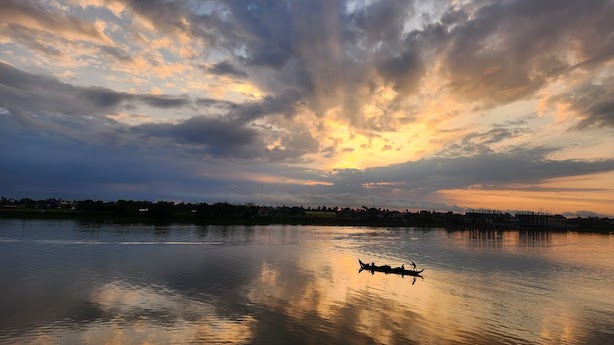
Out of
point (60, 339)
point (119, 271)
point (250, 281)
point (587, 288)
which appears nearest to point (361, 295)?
point (250, 281)

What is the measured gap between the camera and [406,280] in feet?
160

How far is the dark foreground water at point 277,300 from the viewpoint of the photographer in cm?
2583

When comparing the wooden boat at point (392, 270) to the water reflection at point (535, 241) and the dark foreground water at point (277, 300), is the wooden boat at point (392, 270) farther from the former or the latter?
the water reflection at point (535, 241)

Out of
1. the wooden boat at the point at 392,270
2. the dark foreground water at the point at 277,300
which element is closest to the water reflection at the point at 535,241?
the dark foreground water at the point at 277,300

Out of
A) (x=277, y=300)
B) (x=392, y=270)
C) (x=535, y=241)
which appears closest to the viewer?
(x=277, y=300)

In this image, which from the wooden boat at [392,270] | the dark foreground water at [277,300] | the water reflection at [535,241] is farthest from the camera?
the water reflection at [535,241]

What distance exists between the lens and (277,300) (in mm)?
35250

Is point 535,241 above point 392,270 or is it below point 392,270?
below

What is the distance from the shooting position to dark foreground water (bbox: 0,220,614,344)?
25.8m

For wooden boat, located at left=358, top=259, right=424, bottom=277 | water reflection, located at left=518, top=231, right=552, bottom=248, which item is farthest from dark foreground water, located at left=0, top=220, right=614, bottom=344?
water reflection, located at left=518, top=231, right=552, bottom=248

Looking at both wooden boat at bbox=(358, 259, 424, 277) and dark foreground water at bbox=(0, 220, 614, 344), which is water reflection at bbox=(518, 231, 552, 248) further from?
wooden boat at bbox=(358, 259, 424, 277)

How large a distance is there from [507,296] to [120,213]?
151667 millimetres

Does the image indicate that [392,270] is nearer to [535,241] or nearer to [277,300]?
[277,300]

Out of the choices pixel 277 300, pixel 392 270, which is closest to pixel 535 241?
pixel 392 270
